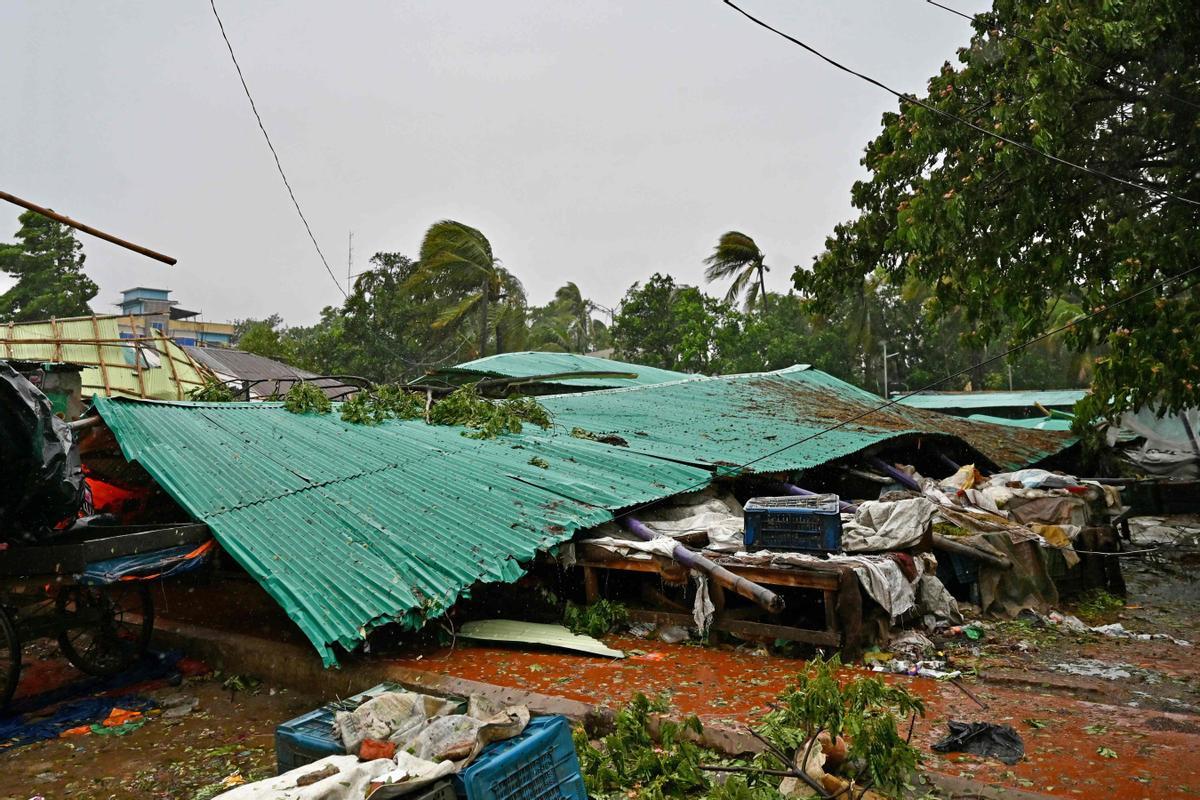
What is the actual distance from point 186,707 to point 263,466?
2.42 metres

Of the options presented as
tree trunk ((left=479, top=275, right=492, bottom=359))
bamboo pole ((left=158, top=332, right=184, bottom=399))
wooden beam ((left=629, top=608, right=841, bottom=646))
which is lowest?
wooden beam ((left=629, top=608, right=841, bottom=646))

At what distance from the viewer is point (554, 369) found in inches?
730

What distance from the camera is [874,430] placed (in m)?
13.7

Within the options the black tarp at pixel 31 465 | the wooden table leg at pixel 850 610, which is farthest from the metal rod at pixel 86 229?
the wooden table leg at pixel 850 610

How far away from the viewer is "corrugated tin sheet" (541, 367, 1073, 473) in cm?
1135

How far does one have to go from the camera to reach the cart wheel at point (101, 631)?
21.8ft

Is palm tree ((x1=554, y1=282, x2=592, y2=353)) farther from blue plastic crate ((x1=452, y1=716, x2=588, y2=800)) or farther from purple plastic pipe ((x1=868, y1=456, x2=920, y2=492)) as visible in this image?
blue plastic crate ((x1=452, y1=716, x2=588, y2=800))

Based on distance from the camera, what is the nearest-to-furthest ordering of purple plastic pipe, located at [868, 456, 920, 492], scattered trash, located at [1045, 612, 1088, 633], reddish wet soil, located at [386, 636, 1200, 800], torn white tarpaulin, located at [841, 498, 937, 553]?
reddish wet soil, located at [386, 636, 1200, 800], torn white tarpaulin, located at [841, 498, 937, 553], scattered trash, located at [1045, 612, 1088, 633], purple plastic pipe, located at [868, 456, 920, 492]

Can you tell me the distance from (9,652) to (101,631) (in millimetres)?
1102

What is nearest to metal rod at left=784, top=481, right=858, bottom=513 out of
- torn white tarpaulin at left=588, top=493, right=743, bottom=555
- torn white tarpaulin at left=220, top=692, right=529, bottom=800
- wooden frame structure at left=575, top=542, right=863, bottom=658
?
torn white tarpaulin at left=588, top=493, right=743, bottom=555

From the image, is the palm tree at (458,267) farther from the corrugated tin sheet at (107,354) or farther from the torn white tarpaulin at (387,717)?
the torn white tarpaulin at (387,717)

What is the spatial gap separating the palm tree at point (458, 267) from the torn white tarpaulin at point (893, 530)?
757 inches

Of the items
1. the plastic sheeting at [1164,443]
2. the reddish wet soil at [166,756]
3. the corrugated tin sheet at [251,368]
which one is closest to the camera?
the reddish wet soil at [166,756]

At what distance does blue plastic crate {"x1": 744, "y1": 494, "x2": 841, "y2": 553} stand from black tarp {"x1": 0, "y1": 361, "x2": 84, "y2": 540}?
217 inches
